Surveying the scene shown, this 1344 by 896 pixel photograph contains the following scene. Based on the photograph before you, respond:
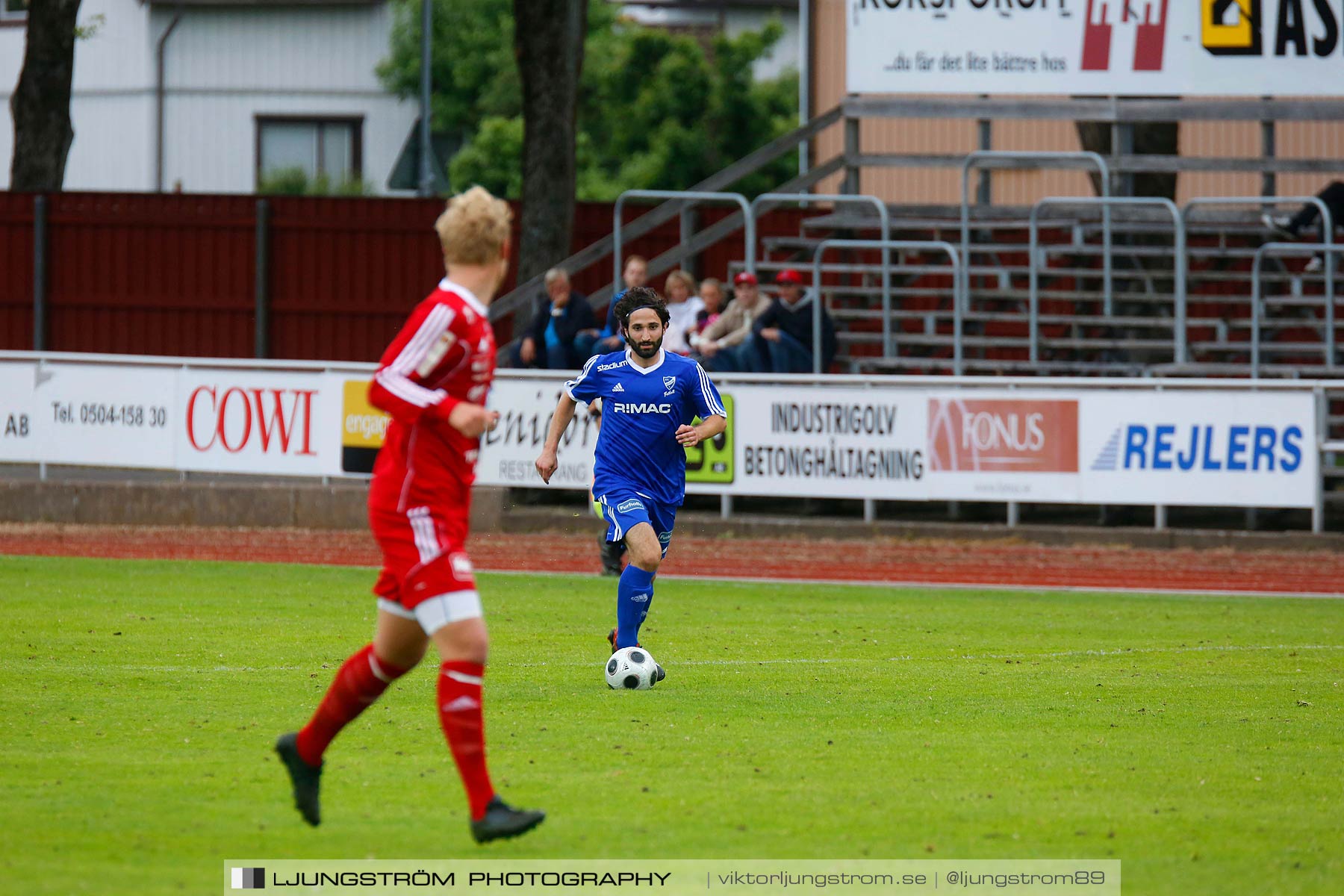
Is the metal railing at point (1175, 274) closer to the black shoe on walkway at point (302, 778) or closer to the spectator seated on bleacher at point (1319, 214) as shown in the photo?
the spectator seated on bleacher at point (1319, 214)

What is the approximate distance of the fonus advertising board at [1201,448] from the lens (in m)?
18.4

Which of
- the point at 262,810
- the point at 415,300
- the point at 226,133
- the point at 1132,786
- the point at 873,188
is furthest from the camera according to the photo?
the point at 226,133

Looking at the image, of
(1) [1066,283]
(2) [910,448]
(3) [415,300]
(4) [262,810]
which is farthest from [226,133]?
(4) [262,810]

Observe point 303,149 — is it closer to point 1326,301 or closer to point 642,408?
point 1326,301

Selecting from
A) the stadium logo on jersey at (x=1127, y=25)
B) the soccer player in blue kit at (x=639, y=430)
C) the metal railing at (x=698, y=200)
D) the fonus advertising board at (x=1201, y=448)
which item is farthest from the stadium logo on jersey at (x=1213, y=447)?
the soccer player in blue kit at (x=639, y=430)

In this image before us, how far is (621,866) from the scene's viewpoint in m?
6.22

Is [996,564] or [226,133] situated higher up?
[226,133]

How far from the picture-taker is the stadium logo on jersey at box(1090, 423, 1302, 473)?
18.4 metres

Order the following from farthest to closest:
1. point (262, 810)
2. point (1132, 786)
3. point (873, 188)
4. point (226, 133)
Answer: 1. point (226, 133)
2. point (873, 188)
3. point (1132, 786)
4. point (262, 810)

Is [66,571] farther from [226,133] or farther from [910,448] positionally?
[226,133]

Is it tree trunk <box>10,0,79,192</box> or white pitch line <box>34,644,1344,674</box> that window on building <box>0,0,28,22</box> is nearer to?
tree trunk <box>10,0,79,192</box>

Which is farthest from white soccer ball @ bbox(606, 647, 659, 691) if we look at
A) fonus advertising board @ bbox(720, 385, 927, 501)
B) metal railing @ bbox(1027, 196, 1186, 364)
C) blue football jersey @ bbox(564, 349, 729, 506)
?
metal railing @ bbox(1027, 196, 1186, 364)

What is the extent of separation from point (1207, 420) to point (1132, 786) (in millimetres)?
11370

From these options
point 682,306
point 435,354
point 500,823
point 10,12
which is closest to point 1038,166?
point 682,306
